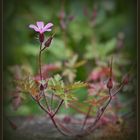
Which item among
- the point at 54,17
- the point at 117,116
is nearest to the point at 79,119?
the point at 117,116

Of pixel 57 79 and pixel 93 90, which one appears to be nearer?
pixel 57 79

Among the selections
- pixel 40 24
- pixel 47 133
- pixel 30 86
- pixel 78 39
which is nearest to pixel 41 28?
pixel 40 24

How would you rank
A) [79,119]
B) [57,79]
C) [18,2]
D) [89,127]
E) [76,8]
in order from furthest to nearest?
[76,8], [18,2], [79,119], [89,127], [57,79]

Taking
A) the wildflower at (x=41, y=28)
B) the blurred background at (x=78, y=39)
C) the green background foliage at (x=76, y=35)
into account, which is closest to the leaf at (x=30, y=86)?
the wildflower at (x=41, y=28)

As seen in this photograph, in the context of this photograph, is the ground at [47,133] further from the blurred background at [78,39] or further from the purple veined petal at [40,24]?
the purple veined petal at [40,24]

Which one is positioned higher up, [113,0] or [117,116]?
[113,0]

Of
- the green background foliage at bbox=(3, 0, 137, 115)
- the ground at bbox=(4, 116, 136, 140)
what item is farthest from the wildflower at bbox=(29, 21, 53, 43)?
the green background foliage at bbox=(3, 0, 137, 115)

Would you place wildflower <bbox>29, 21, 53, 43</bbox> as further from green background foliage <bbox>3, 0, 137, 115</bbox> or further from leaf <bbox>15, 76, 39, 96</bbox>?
green background foliage <bbox>3, 0, 137, 115</bbox>

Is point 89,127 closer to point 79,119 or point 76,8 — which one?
point 79,119
